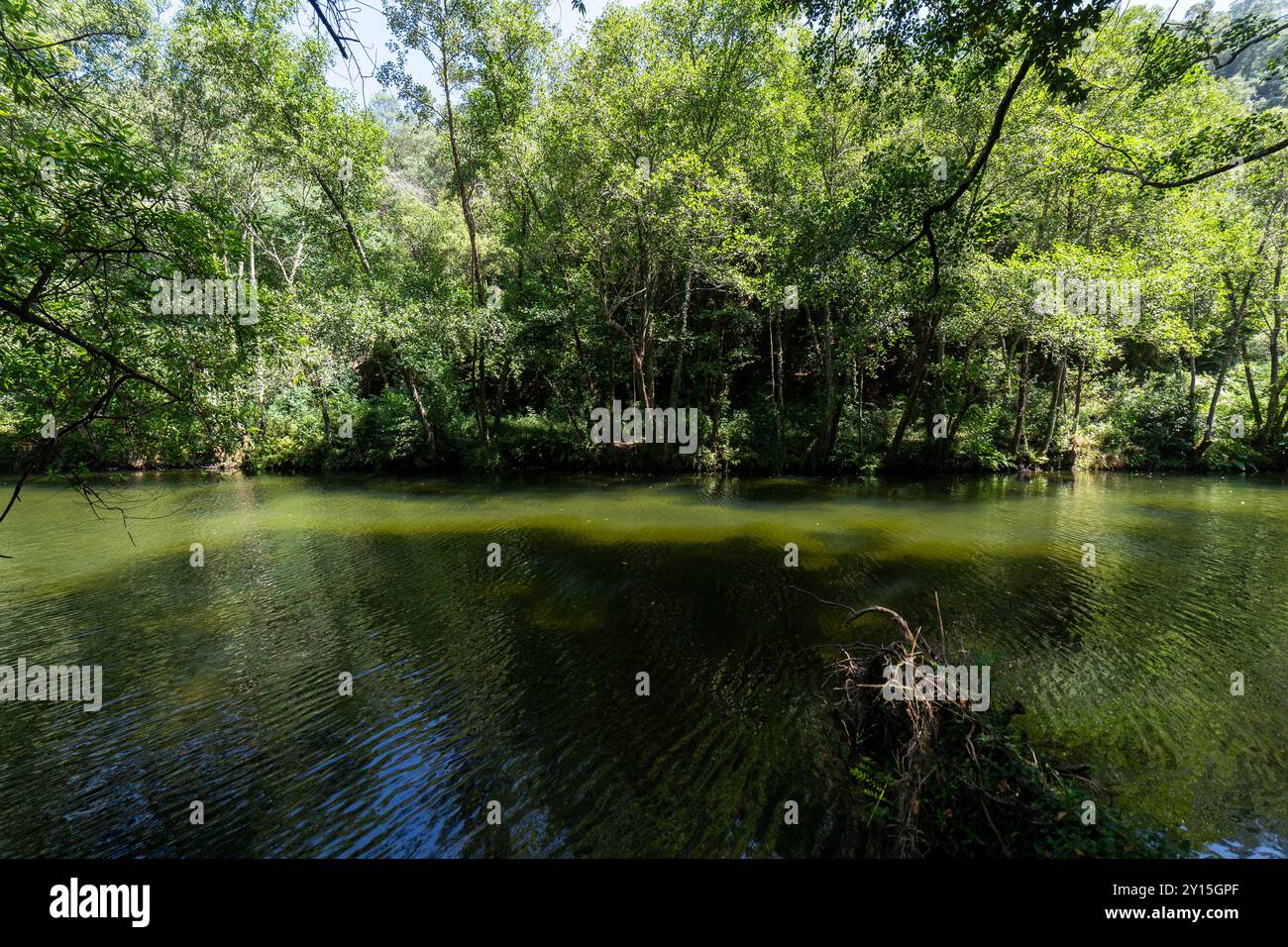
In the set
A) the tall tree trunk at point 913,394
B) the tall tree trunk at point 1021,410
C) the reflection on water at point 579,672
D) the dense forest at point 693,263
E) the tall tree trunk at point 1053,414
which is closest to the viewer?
Result: the reflection on water at point 579,672

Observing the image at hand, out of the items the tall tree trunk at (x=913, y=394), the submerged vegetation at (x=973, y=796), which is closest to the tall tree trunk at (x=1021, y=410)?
the tall tree trunk at (x=913, y=394)

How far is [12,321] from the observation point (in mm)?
5289

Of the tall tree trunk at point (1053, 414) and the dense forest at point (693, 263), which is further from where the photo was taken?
the tall tree trunk at point (1053, 414)

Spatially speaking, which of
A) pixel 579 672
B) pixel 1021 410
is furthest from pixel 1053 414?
pixel 579 672

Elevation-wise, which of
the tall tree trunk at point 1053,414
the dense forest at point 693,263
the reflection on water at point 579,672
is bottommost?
the reflection on water at point 579,672

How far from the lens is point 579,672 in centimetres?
791

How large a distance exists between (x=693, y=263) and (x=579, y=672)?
17655mm

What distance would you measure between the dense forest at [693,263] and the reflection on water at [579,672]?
12.3 feet

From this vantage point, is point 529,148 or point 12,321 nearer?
point 12,321

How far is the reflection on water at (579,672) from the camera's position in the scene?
5090 mm

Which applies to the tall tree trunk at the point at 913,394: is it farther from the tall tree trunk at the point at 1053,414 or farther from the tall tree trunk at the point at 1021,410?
the tall tree trunk at the point at 1053,414
